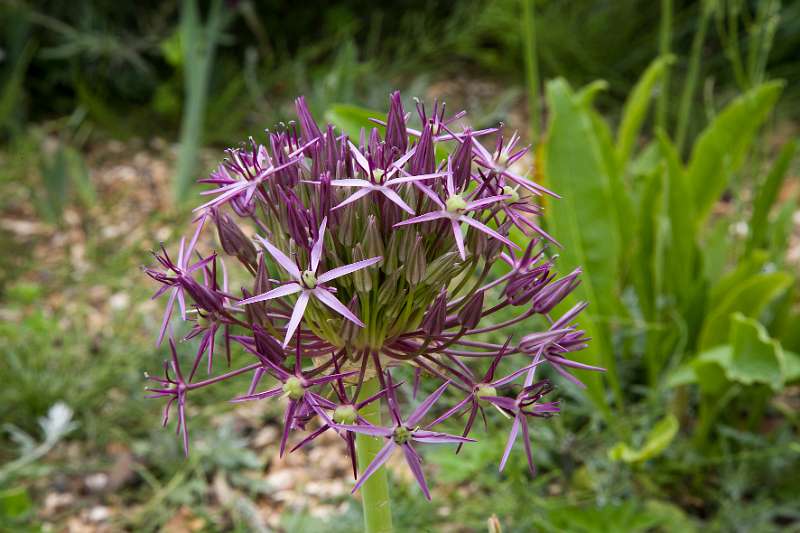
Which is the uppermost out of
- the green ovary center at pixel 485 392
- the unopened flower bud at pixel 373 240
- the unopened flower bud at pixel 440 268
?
the unopened flower bud at pixel 373 240

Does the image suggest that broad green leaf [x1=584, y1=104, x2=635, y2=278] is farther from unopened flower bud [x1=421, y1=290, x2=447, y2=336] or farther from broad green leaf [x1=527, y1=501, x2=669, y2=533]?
unopened flower bud [x1=421, y1=290, x2=447, y2=336]

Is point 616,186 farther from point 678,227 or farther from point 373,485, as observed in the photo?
point 373,485

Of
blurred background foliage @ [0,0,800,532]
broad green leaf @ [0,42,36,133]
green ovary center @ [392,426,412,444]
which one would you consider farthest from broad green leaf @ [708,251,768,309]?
broad green leaf @ [0,42,36,133]

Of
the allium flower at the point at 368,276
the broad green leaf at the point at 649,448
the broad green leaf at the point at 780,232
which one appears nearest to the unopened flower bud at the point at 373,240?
the allium flower at the point at 368,276

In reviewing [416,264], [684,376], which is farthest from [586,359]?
[416,264]

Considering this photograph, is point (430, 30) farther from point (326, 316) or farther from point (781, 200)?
point (326, 316)

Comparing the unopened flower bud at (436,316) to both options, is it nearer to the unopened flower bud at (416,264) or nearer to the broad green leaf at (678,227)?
the unopened flower bud at (416,264)
